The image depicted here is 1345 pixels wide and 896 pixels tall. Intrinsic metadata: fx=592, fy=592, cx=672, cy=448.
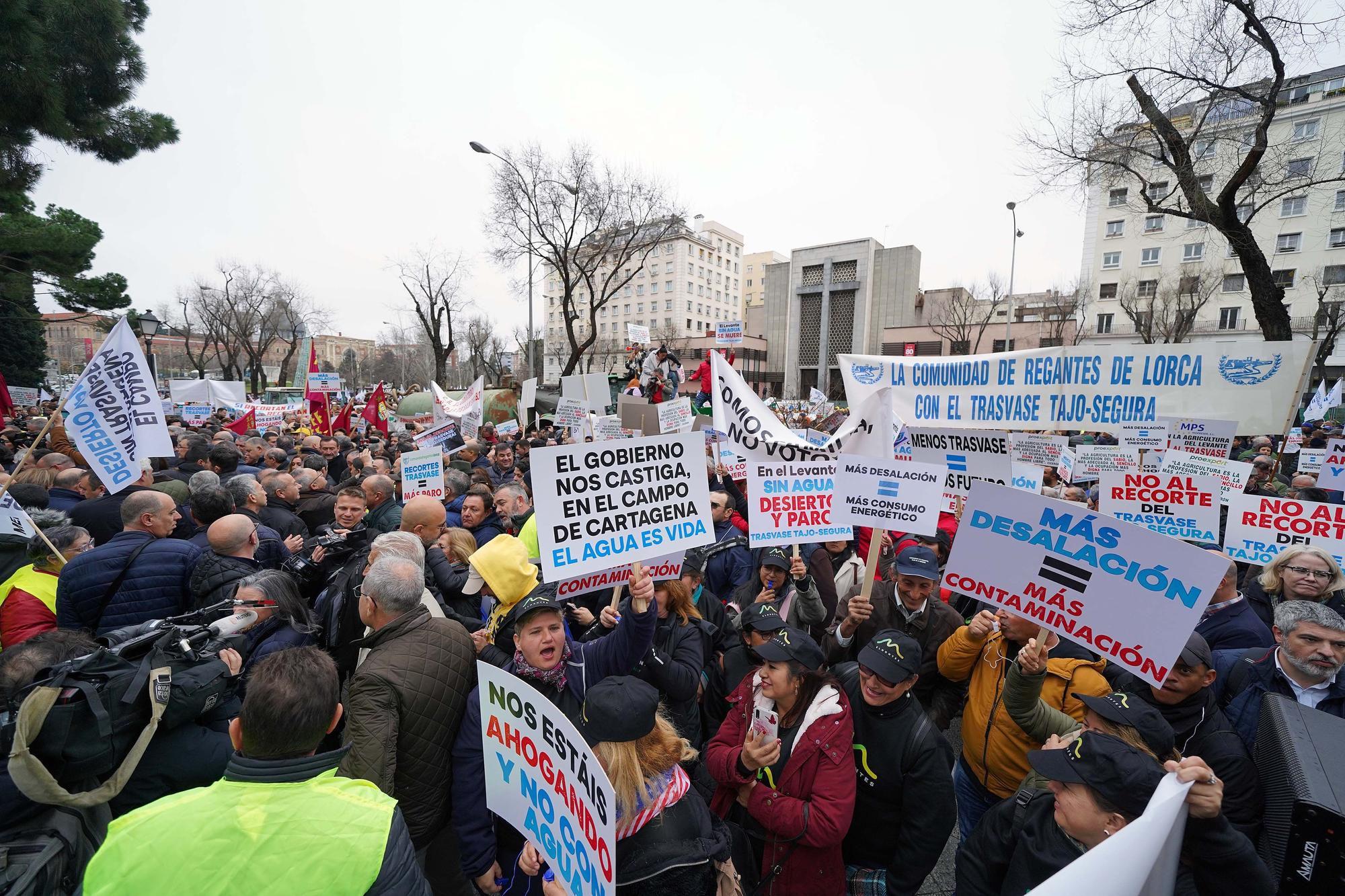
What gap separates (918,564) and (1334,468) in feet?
27.2

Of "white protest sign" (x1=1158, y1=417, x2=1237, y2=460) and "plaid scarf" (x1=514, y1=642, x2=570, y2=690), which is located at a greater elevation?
"white protest sign" (x1=1158, y1=417, x2=1237, y2=460)

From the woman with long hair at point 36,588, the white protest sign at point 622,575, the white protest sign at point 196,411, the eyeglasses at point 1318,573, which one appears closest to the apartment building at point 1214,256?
the eyeglasses at point 1318,573

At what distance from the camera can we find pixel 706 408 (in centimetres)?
1390

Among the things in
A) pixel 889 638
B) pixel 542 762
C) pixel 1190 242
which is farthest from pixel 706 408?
pixel 1190 242

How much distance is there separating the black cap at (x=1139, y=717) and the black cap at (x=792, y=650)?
3.37ft

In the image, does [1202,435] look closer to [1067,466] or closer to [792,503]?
[1067,466]

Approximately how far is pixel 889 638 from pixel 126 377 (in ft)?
22.4

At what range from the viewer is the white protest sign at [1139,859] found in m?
1.33

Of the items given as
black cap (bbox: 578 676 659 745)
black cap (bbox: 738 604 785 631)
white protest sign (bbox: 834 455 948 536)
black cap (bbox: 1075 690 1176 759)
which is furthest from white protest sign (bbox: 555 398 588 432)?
black cap (bbox: 1075 690 1176 759)

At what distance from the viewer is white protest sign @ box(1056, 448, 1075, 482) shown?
27.7ft

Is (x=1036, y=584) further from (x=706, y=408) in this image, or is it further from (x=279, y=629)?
(x=706, y=408)

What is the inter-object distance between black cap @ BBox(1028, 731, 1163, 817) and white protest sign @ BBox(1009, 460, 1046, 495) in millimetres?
5903

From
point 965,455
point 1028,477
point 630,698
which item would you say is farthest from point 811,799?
point 1028,477

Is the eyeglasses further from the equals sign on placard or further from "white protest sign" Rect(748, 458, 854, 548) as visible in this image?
"white protest sign" Rect(748, 458, 854, 548)
